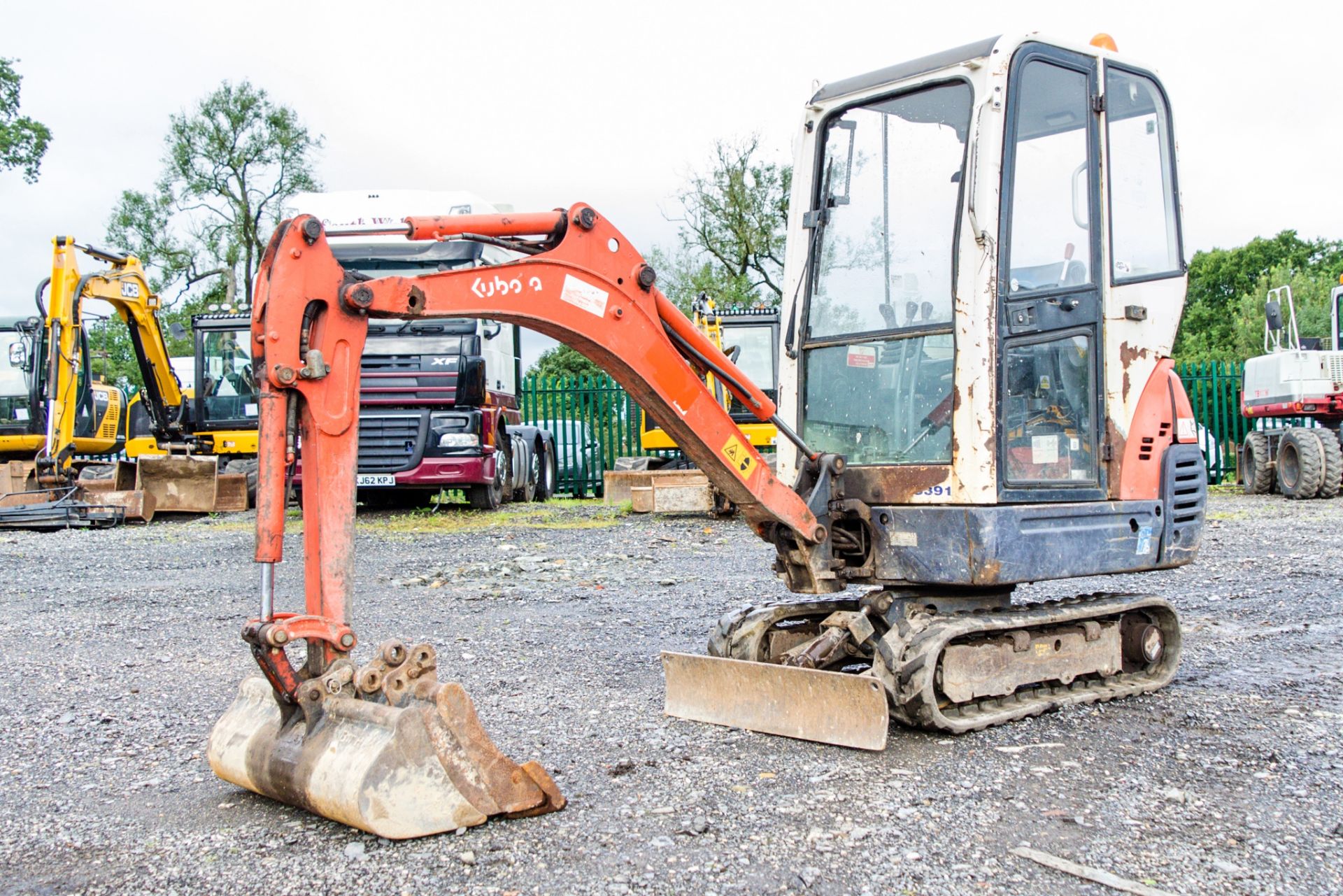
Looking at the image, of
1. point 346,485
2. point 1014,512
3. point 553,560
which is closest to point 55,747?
point 346,485

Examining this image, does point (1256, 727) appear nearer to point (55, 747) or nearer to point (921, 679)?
point (921, 679)

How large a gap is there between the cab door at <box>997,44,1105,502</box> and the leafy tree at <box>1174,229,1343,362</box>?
49.3m

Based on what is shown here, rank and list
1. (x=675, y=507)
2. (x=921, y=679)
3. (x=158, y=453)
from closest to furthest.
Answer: (x=921, y=679)
(x=675, y=507)
(x=158, y=453)

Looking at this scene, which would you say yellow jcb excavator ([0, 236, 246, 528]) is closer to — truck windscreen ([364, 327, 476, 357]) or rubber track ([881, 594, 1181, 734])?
truck windscreen ([364, 327, 476, 357])

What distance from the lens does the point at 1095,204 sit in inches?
206

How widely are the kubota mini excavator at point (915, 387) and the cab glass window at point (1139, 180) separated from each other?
0.06 feet

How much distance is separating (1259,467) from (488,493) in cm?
1156

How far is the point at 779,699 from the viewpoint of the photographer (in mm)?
4742

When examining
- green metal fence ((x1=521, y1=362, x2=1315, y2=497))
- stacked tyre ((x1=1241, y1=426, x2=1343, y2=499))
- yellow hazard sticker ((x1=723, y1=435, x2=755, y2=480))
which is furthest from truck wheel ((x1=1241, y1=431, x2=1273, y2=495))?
yellow hazard sticker ((x1=723, y1=435, x2=755, y2=480))

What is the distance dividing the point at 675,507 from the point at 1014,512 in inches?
385

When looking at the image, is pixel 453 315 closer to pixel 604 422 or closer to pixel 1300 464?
pixel 1300 464

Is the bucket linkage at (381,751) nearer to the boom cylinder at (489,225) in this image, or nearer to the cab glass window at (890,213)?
the boom cylinder at (489,225)

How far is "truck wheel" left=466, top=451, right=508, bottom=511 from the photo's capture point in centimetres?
1540

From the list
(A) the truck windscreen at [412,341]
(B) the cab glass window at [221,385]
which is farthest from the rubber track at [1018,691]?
(B) the cab glass window at [221,385]
